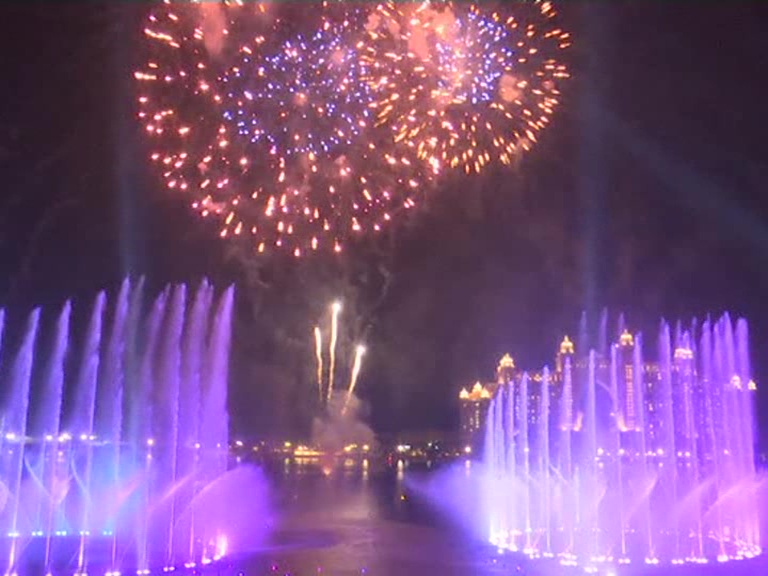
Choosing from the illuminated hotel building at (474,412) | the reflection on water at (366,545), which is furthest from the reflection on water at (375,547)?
the illuminated hotel building at (474,412)

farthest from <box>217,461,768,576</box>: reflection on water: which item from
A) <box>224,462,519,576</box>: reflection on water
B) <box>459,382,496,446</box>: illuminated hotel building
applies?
<box>459,382,496,446</box>: illuminated hotel building

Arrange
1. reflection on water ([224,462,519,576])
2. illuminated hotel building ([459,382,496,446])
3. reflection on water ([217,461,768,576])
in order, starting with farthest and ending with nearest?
illuminated hotel building ([459,382,496,446])
reflection on water ([224,462,519,576])
reflection on water ([217,461,768,576])

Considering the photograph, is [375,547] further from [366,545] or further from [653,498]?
[653,498]

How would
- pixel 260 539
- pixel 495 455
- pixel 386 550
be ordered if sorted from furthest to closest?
pixel 495 455 < pixel 260 539 < pixel 386 550

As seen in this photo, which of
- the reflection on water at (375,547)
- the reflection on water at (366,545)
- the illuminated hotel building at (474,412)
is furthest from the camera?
the illuminated hotel building at (474,412)

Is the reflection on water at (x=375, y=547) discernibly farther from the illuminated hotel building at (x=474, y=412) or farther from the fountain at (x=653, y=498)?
the illuminated hotel building at (x=474, y=412)

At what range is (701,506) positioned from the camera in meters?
33.8

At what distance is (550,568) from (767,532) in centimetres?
1072

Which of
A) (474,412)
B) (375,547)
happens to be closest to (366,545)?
(375,547)

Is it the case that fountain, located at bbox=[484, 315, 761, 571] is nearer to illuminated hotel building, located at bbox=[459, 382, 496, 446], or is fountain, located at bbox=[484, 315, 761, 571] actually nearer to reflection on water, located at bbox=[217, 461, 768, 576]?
reflection on water, located at bbox=[217, 461, 768, 576]

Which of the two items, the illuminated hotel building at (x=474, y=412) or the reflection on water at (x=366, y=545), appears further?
the illuminated hotel building at (x=474, y=412)

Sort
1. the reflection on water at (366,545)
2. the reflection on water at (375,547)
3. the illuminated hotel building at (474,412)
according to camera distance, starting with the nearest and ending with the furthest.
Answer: the reflection on water at (375,547), the reflection on water at (366,545), the illuminated hotel building at (474,412)

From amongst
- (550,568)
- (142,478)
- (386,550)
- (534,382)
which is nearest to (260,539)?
(386,550)

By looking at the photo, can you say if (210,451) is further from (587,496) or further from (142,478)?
(587,496)
